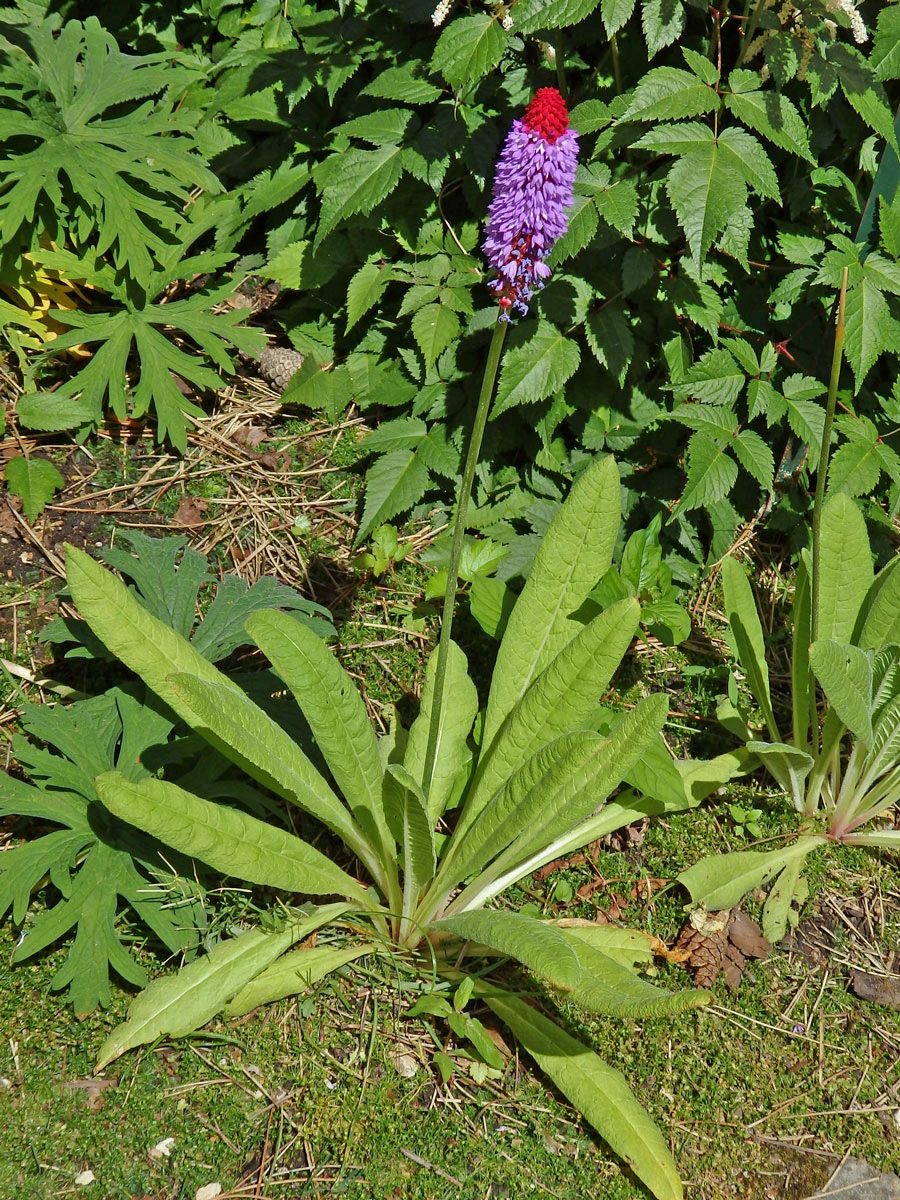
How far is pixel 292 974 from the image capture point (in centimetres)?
205

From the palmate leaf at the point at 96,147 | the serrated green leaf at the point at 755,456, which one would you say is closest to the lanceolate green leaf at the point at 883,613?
the serrated green leaf at the point at 755,456

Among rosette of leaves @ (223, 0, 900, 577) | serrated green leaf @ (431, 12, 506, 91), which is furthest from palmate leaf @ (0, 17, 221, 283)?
serrated green leaf @ (431, 12, 506, 91)

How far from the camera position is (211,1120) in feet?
6.30

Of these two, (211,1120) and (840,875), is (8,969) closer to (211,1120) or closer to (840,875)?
(211,1120)

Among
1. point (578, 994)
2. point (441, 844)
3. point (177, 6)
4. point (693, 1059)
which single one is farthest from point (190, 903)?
point (177, 6)

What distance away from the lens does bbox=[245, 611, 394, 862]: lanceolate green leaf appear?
1964mm

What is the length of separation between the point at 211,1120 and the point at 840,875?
161 cm

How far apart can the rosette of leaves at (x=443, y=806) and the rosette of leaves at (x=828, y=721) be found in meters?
0.29

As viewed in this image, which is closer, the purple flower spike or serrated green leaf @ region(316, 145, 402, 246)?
the purple flower spike

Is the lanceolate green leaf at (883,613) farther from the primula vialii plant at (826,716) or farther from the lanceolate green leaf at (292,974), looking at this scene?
the lanceolate green leaf at (292,974)

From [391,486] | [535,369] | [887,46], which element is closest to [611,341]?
[535,369]

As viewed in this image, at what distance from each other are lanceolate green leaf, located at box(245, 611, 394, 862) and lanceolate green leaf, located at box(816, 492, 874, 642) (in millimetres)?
1212

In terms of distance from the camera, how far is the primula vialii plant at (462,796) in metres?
1.75

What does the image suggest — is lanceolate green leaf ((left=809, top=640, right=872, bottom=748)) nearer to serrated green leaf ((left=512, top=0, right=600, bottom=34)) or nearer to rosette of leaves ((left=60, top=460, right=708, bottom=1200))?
rosette of leaves ((left=60, top=460, right=708, bottom=1200))
